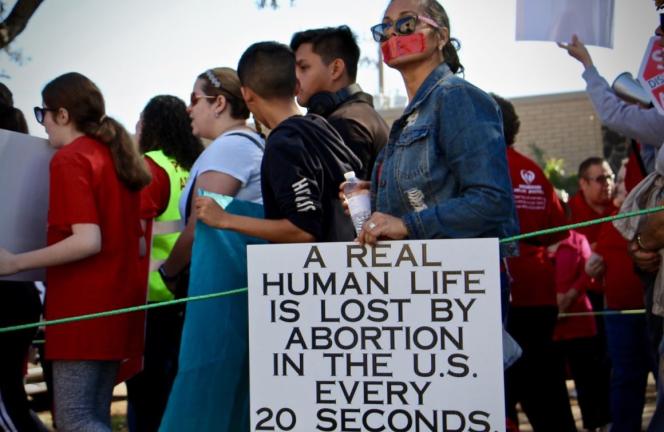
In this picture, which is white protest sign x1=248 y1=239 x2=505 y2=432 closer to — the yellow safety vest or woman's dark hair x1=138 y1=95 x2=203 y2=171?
the yellow safety vest

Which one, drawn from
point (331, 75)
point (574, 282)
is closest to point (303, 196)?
point (331, 75)

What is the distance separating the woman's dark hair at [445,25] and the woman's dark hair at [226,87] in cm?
164

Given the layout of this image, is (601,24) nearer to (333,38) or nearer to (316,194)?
(333,38)

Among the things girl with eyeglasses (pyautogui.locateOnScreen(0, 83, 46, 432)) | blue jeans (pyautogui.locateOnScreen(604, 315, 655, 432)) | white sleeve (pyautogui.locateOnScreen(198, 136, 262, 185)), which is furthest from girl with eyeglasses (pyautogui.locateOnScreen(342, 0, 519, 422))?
blue jeans (pyautogui.locateOnScreen(604, 315, 655, 432))

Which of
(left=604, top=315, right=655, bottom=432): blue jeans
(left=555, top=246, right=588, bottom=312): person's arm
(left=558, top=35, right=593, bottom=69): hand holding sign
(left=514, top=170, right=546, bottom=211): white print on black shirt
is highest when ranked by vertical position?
(left=558, top=35, right=593, bottom=69): hand holding sign

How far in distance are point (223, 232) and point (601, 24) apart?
6.08 feet

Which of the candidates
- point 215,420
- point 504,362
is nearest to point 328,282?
point 504,362

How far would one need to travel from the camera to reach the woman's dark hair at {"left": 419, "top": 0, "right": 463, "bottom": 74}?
376cm

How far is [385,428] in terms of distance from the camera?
135 inches

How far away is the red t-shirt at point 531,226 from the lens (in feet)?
19.9

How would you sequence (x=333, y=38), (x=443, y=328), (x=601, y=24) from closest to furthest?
(x=443, y=328)
(x=601, y=24)
(x=333, y=38)

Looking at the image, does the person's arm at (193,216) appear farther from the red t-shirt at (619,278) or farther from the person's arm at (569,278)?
the person's arm at (569,278)

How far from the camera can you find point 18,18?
5879mm

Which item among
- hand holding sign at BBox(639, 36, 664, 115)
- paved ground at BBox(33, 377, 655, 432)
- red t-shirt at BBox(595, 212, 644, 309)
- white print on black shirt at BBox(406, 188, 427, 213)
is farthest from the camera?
paved ground at BBox(33, 377, 655, 432)
